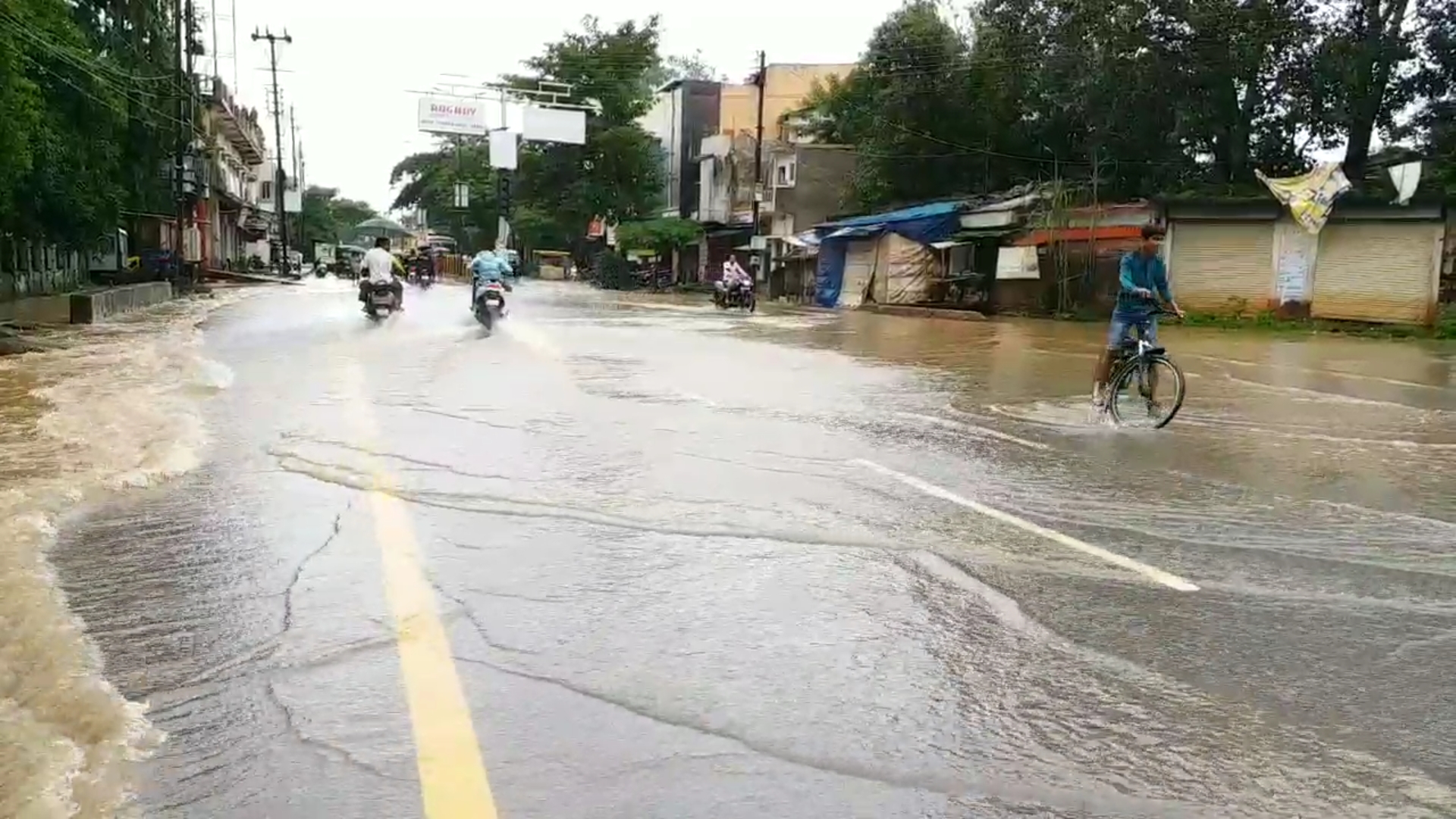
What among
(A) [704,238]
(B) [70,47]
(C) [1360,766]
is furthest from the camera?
(A) [704,238]

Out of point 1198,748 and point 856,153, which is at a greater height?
point 856,153

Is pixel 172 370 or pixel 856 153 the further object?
pixel 856 153

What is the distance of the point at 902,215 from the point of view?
36938mm

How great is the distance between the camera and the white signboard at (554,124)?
172 ft

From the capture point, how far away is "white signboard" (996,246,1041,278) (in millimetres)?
32406

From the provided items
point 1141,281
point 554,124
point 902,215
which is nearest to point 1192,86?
Answer: point 902,215

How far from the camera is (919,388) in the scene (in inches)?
516

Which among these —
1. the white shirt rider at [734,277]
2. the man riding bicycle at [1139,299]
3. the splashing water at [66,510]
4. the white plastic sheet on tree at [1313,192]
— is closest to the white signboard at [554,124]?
the white shirt rider at [734,277]

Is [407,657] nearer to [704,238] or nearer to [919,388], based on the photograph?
[919,388]

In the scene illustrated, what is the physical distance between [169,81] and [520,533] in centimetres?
3181

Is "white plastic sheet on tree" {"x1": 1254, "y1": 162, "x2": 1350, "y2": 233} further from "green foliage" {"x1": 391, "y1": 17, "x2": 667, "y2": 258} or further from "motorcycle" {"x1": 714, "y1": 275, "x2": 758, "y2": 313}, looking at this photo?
"green foliage" {"x1": 391, "y1": 17, "x2": 667, "y2": 258}

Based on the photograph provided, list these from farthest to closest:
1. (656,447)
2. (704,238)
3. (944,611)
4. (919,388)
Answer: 1. (704,238)
2. (919,388)
3. (656,447)
4. (944,611)

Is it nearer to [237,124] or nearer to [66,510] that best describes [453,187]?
[237,124]

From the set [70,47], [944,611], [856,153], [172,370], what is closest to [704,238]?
[856,153]
